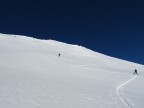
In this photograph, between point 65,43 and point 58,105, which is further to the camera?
point 65,43

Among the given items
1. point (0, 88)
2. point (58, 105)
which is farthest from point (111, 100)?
point (0, 88)

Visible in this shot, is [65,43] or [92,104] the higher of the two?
[65,43]

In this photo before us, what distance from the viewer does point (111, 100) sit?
15750 millimetres

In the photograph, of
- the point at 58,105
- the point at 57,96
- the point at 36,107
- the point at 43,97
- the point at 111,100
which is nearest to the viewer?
the point at 36,107

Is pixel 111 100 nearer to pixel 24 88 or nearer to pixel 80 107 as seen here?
pixel 80 107

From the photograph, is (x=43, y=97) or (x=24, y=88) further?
(x=24, y=88)

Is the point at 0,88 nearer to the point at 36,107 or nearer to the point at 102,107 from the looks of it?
the point at 36,107

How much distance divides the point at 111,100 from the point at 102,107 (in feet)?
7.20

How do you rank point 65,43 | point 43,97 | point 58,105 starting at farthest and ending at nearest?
point 65,43, point 43,97, point 58,105

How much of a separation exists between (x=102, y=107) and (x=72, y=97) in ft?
6.87

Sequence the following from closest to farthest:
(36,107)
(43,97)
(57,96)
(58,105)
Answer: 1. (36,107)
2. (58,105)
3. (43,97)
4. (57,96)

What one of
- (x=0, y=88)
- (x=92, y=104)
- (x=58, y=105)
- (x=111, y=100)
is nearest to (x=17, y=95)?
(x=0, y=88)

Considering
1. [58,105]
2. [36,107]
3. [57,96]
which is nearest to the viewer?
[36,107]

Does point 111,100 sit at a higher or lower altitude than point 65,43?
lower
